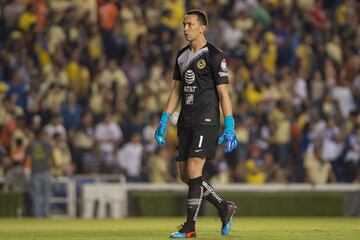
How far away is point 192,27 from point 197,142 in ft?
4.77

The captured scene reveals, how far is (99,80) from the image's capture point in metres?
29.6

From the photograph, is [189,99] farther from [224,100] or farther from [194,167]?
[194,167]

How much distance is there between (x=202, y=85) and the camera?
14.0 metres

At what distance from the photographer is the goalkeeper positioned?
13812 mm

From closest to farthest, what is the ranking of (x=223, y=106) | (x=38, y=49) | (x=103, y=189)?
(x=223, y=106), (x=103, y=189), (x=38, y=49)

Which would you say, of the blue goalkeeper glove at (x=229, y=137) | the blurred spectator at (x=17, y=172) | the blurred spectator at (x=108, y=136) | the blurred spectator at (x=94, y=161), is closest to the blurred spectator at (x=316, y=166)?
the blurred spectator at (x=108, y=136)

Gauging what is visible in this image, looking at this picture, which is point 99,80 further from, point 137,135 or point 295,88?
point 295,88

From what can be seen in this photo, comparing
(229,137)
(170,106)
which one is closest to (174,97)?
(170,106)

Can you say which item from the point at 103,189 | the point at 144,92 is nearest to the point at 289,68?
the point at 144,92

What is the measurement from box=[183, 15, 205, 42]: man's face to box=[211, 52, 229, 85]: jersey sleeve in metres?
0.36

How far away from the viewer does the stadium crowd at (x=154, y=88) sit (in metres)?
28.3

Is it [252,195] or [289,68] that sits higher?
[289,68]

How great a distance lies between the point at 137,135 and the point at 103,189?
1.60m

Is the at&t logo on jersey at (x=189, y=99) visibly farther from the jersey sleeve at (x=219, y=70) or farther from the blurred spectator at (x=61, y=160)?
the blurred spectator at (x=61, y=160)
